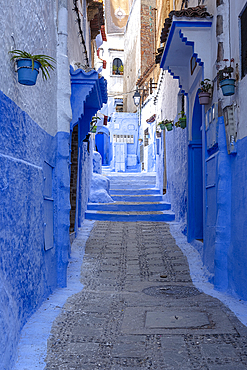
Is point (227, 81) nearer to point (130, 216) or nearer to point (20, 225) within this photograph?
point (20, 225)

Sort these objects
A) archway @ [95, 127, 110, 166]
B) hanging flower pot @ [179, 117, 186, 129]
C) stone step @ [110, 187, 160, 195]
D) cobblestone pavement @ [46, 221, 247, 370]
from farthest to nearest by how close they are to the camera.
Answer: archway @ [95, 127, 110, 166] < stone step @ [110, 187, 160, 195] < hanging flower pot @ [179, 117, 186, 129] < cobblestone pavement @ [46, 221, 247, 370]

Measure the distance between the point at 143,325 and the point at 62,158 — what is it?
2728 mm

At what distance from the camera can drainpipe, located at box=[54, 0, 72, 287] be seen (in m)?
5.51

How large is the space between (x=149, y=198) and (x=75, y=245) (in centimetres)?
525

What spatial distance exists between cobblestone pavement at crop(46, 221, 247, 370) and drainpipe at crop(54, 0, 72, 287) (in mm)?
635

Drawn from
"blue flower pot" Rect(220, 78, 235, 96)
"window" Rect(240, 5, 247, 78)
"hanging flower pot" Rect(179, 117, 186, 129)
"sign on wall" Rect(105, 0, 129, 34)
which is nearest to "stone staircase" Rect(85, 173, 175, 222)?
"hanging flower pot" Rect(179, 117, 186, 129)

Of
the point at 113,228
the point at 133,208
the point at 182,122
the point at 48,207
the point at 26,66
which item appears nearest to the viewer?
the point at 26,66

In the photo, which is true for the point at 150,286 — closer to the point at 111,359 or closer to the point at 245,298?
the point at 245,298

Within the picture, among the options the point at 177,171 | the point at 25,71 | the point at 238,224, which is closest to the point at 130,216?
the point at 177,171

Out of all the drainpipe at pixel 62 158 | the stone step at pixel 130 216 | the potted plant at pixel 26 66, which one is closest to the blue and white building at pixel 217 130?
the drainpipe at pixel 62 158

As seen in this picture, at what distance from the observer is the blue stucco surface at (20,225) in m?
2.96

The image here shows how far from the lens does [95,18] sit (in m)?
11.6

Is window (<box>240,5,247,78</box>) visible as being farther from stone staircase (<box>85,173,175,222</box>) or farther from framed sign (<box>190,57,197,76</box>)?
stone staircase (<box>85,173,175,222</box>)

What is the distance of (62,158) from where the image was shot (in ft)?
18.2
